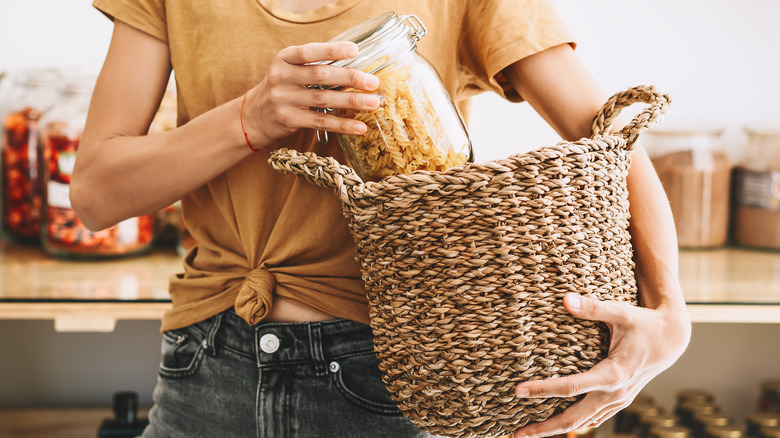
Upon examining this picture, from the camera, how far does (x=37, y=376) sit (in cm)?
154

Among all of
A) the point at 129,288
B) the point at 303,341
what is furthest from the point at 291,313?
the point at 129,288

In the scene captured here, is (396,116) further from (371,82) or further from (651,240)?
(651,240)

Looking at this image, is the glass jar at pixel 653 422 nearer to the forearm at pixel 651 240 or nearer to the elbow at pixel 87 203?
the forearm at pixel 651 240

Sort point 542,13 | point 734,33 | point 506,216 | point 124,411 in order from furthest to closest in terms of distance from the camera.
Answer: point 734,33
point 124,411
point 542,13
point 506,216

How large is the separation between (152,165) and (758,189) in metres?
1.30

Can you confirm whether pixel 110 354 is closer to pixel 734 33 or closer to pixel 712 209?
pixel 712 209

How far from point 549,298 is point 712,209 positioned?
44.1 inches

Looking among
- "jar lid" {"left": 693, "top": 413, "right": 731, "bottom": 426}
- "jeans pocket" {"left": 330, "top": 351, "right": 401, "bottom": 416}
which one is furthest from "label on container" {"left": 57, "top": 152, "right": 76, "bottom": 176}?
"jar lid" {"left": 693, "top": 413, "right": 731, "bottom": 426}

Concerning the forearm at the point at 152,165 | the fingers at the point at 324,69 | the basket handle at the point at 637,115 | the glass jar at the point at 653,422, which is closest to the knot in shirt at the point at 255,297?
the forearm at the point at 152,165

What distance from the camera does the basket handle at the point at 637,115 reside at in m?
0.57

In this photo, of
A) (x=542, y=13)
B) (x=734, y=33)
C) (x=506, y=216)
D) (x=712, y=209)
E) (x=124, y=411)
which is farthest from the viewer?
(x=734, y=33)

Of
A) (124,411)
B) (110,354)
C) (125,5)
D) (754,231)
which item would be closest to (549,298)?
(125,5)

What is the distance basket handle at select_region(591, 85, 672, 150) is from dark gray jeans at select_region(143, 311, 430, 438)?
292 millimetres

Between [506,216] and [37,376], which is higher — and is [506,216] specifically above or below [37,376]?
above
